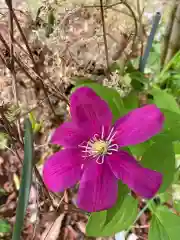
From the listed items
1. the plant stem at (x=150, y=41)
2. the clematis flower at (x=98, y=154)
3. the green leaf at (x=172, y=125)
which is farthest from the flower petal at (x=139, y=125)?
the plant stem at (x=150, y=41)

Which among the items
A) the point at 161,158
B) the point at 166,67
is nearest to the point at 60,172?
the point at 161,158

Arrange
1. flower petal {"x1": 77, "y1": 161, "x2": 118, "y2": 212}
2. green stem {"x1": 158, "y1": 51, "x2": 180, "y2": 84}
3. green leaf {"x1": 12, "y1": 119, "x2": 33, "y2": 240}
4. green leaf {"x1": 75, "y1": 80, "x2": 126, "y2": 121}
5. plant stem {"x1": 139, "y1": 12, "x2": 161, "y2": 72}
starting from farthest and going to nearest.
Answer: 1. green stem {"x1": 158, "y1": 51, "x2": 180, "y2": 84}
2. plant stem {"x1": 139, "y1": 12, "x2": 161, "y2": 72}
3. green leaf {"x1": 75, "y1": 80, "x2": 126, "y2": 121}
4. flower petal {"x1": 77, "y1": 161, "x2": 118, "y2": 212}
5. green leaf {"x1": 12, "y1": 119, "x2": 33, "y2": 240}

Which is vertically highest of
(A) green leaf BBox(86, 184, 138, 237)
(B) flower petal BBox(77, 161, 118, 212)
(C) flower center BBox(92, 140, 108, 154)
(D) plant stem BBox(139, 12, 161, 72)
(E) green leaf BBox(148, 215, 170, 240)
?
(D) plant stem BBox(139, 12, 161, 72)

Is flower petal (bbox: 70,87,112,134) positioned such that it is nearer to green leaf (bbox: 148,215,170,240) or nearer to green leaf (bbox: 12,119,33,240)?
green leaf (bbox: 12,119,33,240)

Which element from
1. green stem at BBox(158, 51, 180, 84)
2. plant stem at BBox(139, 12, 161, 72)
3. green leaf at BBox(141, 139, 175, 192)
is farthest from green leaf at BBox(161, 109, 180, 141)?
green stem at BBox(158, 51, 180, 84)

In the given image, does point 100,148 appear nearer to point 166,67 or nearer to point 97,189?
point 97,189

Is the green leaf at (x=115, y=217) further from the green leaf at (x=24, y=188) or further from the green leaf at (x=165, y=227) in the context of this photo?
the green leaf at (x=24, y=188)

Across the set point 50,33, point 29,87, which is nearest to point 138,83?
point 50,33
